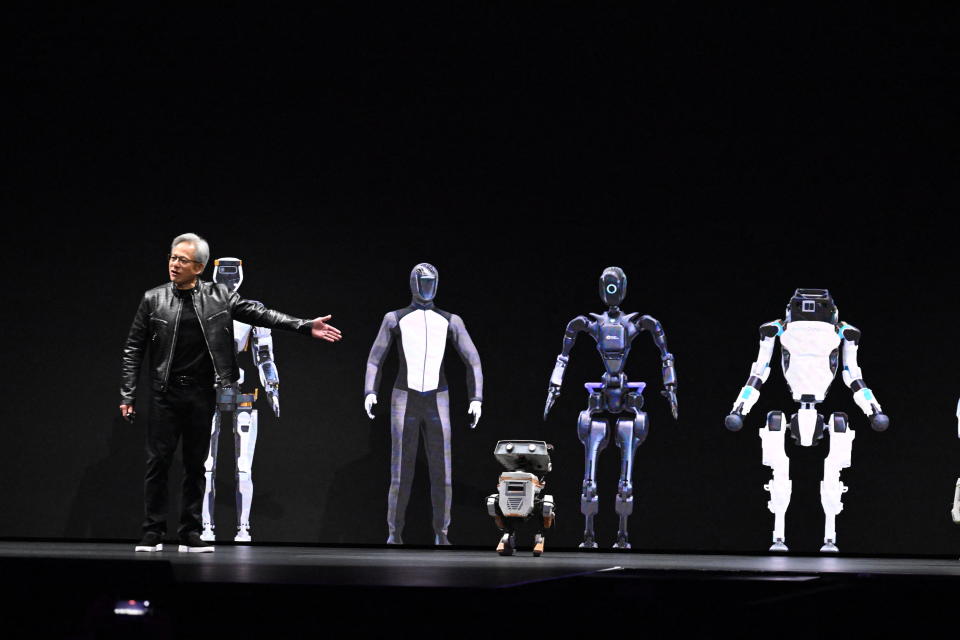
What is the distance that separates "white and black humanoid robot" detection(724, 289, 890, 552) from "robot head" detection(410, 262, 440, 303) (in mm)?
2013

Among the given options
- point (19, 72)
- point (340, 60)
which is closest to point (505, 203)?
point (340, 60)

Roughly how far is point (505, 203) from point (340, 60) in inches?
59.7

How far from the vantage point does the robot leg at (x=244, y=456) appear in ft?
24.7

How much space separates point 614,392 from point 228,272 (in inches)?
101

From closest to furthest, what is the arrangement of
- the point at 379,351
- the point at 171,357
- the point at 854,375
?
the point at 171,357, the point at 854,375, the point at 379,351

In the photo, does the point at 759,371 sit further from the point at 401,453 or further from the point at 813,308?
the point at 401,453

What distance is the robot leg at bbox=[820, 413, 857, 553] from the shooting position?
23.7ft

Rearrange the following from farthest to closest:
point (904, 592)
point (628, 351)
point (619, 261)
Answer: point (619, 261) < point (628, 351) < point (904, 592)

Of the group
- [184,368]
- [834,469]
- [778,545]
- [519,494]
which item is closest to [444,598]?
[184,368]

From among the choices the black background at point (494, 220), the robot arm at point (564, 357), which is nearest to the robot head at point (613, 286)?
the robot arm at point (564, 357)

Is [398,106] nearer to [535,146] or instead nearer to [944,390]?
[535,146]

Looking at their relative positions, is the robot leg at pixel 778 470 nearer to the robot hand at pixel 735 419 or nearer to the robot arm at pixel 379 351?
the robot hand at pixel 735 419

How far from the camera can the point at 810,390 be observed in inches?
285

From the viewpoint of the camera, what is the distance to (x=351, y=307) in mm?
8078
